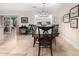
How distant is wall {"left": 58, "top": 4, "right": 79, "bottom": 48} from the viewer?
163 inches

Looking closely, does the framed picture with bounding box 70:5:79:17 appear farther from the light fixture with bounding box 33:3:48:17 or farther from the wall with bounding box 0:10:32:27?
the wall with bounding box 0:10:32:27

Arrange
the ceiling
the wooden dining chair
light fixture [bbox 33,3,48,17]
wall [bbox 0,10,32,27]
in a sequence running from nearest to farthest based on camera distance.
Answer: the ceiling
the wooden dining chair
wall [bbox 0,10,32,27]
light fixture [bbox 33,3,48,17]

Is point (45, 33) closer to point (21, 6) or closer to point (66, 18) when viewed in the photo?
point (21, 6)

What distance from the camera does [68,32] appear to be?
4.64m

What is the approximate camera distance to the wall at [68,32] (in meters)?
4.14

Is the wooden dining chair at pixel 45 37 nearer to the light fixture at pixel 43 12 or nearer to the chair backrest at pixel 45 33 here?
the chair backrest at pixel 45 33

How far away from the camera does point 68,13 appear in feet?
15.1

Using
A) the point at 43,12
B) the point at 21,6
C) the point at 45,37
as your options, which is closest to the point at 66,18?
the point at 43,12

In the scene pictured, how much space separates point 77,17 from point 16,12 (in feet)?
6.70

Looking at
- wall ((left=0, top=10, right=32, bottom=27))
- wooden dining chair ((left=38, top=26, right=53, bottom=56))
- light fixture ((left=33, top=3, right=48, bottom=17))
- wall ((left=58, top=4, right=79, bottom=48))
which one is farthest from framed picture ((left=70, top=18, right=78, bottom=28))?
wall ((left=0, top=10, right=32, bottom=27))

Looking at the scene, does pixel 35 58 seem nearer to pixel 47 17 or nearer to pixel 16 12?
pixel 16 12

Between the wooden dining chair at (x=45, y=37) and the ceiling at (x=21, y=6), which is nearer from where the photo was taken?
the ceiling at (x=21, y=6)

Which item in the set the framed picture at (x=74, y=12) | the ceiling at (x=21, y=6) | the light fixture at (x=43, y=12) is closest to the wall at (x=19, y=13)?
the ceiling at (x=21, y=6)

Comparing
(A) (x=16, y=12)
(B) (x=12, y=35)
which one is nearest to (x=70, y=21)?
(A) (x=16, y=12)
